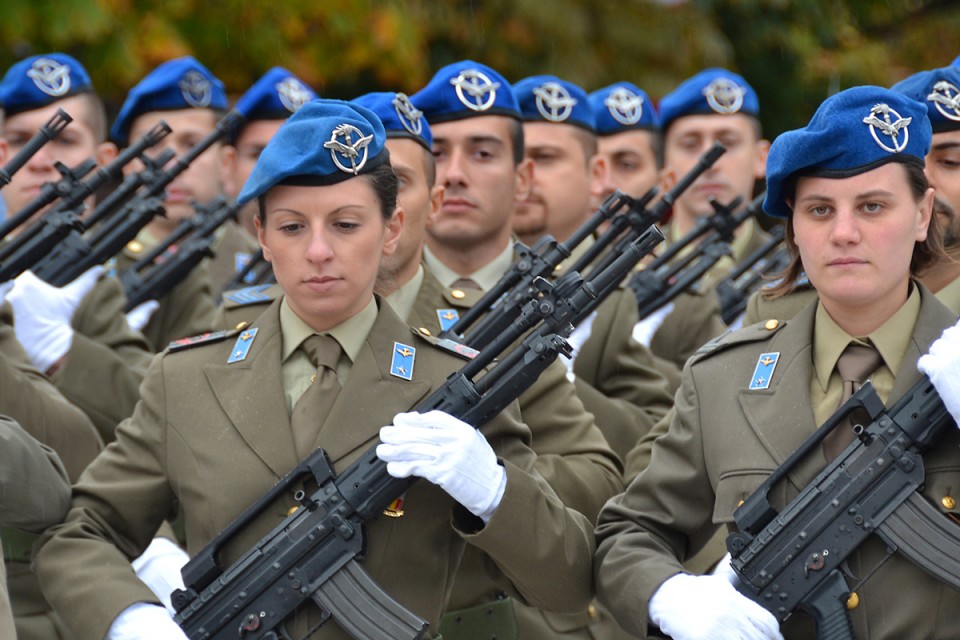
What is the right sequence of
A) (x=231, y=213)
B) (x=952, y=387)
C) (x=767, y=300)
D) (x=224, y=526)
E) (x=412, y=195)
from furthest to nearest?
(x=231, y=213) → (x=412, y=195) → (x=767, y=300) → (x=224, y=526) → (x=952, y=387)

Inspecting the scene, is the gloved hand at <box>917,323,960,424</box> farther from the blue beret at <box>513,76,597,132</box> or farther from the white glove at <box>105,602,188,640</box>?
the blue beret at <box>513,76,597,132</box>

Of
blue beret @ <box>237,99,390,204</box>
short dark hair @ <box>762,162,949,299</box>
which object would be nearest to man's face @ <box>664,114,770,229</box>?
short dark hair @ <box>762,162,949,299</box>

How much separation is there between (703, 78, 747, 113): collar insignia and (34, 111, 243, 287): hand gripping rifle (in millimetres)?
→ 3545

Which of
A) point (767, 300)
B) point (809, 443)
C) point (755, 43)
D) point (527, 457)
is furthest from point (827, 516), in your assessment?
point (755, 43)

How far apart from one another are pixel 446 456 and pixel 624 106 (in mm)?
5880

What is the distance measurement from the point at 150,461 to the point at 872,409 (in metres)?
2.07

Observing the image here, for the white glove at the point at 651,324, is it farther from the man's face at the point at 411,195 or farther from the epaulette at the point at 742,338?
the epaulette at the point at 742,338

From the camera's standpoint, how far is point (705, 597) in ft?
14.9

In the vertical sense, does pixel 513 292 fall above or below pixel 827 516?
above

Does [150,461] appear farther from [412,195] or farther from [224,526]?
[412,195]

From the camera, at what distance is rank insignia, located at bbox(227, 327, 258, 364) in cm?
499

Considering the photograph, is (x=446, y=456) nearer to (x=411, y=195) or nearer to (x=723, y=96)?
(x=411, y=195)

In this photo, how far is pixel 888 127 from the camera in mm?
4641

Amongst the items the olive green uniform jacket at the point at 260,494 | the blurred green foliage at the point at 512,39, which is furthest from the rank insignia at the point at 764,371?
the blurred green foliage at the point at 512,39
